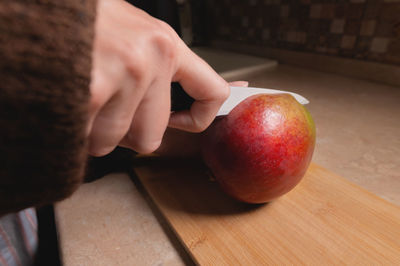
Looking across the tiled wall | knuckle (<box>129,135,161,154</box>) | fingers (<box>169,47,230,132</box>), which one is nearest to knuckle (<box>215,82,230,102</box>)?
fingers (<box>169,47,230,132</box>)

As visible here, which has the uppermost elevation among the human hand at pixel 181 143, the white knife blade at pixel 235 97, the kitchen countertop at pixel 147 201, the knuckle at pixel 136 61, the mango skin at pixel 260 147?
the knuckle at pixel 136 61

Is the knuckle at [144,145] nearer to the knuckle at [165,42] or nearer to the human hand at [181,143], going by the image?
the knuckle at [165,42]

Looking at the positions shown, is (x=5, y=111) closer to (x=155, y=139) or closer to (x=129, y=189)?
(x=155, y=139)

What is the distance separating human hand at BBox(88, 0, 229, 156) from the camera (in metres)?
0.23

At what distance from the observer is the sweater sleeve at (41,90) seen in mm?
173

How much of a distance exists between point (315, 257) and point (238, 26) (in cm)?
160

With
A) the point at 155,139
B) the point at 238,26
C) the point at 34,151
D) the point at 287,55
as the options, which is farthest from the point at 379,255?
the point at 238,26

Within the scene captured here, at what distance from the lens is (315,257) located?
1.44 feet

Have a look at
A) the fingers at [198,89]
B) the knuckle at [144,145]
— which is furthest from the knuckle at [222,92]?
the knuckle at [144,145]

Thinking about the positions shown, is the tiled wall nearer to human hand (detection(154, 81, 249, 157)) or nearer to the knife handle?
human hand (detection(154, 81, 249, 157))

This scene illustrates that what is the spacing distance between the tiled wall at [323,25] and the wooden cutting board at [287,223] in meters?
0.81

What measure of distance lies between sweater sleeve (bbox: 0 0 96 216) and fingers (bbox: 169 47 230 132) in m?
0.14

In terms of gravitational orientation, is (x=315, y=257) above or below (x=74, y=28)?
below

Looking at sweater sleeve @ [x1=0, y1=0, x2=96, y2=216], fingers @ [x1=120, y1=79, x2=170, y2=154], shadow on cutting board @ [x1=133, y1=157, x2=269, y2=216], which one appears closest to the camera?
sweater sleeve @ [x1=0, y1=0, x2=96, y2=216]
